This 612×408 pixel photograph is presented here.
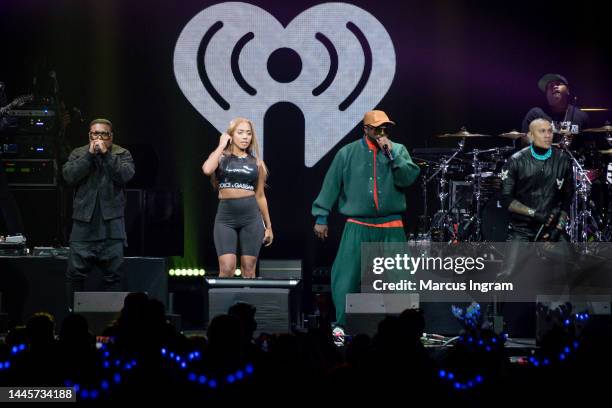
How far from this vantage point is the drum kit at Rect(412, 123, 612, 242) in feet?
38.2

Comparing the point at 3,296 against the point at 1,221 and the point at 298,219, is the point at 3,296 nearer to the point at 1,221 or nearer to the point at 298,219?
the point at 1,221

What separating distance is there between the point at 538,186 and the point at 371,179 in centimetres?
176

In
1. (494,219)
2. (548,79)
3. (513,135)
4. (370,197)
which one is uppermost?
(548,79)

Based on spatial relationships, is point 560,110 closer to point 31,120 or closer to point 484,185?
point 484,185

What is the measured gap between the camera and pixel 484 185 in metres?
12.1

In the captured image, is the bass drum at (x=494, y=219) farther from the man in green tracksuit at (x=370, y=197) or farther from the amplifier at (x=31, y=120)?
the amplifier at (x=31, y=120)

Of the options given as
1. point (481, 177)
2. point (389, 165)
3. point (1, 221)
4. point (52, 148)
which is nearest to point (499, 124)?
point (481, 177)

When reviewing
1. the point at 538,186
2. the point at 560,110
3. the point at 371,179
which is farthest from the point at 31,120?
the point at 560,110

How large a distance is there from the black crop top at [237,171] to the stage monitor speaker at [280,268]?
2097 millimetres

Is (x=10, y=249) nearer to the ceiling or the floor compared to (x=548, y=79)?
nearer to the floor

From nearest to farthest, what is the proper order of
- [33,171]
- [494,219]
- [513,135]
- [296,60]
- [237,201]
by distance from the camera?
1. [237,201]
2. [33,171]
3. [513,135]
4. [494,219]
5. [296,60]

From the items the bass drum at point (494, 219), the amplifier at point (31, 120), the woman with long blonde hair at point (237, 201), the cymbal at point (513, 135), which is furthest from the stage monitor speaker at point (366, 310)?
the amplifier at point (31, 120)

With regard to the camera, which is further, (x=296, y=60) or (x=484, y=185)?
(x=296, y=60)

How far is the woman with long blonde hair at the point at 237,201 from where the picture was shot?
935 centimetres
